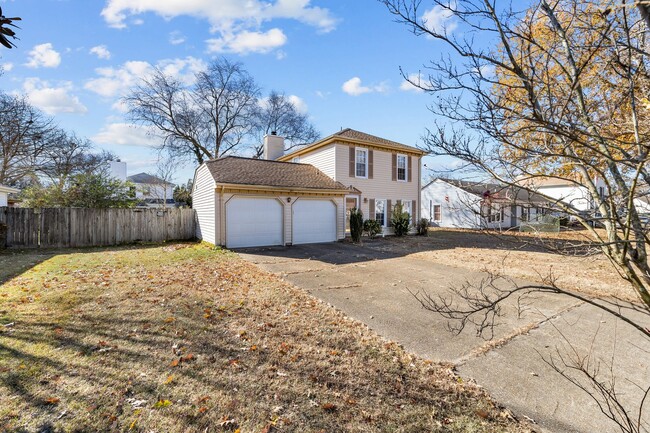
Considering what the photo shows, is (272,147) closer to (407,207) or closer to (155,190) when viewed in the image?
(407,207)

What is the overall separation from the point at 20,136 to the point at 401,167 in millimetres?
24960

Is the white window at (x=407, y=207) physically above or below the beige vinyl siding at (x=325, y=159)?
below

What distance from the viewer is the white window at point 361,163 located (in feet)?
56.5

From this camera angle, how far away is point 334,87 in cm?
1211

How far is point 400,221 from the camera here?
59.1 feet

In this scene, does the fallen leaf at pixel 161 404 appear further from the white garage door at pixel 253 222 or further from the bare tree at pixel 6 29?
the white garage door at pixel 253 222

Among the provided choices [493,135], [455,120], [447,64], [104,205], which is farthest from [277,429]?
[104,205]


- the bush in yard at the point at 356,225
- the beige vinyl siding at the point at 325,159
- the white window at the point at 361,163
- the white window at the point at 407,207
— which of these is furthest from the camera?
the white window at the point at 407,207

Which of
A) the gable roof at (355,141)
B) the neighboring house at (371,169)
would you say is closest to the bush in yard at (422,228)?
the neighboring house at (371,169)

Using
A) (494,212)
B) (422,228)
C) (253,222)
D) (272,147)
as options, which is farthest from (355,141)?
(494,212)

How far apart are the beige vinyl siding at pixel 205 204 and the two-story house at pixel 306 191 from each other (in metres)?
0.04

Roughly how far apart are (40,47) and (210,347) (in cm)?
1244

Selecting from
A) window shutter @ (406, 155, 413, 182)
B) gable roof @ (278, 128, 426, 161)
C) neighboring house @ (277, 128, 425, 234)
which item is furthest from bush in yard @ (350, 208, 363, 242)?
window shutter @ (406, 155, 413, 182)

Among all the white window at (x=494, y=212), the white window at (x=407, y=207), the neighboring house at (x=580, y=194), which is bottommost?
the white window at (x=494, y=212)
